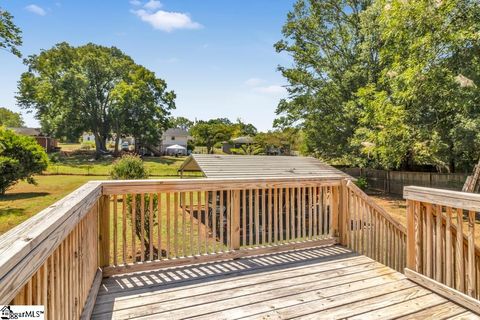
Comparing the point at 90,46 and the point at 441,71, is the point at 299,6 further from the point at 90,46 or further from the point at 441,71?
the point at 90,46

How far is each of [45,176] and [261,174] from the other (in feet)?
59.7

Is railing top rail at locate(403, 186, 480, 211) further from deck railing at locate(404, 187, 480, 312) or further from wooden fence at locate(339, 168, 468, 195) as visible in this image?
wooden fence at locate(339, 168, 468, 195)

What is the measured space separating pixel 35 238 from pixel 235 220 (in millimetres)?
2666

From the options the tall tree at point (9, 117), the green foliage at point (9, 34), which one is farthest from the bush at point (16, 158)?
the tall tree at point (9, 117)

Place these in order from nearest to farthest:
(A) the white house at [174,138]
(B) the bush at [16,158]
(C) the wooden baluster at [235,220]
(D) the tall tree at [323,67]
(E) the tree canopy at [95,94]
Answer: (C) the wooden baluster at [235,220] → (B) the bush at [16,158] → (D) the tall tree at [323,67] → (E) the tree canopy at [95,94] → (A) the white house at [174,138]

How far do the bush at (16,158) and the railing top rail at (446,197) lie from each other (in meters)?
15.3

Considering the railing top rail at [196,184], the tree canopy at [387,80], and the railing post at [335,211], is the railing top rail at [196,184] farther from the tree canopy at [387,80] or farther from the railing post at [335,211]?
the tree canopy at [387,80]

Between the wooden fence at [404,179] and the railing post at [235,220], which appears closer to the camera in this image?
the railing post at [235,220]

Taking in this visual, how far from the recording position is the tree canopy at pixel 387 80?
10117mm

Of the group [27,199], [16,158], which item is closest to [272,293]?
[27,199]

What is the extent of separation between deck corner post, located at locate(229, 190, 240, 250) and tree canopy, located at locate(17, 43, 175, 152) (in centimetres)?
3191

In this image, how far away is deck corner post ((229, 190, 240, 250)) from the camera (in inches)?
143

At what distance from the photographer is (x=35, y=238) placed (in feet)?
Answer: 3.77

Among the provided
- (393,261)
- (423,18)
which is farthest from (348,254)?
(423,18)
